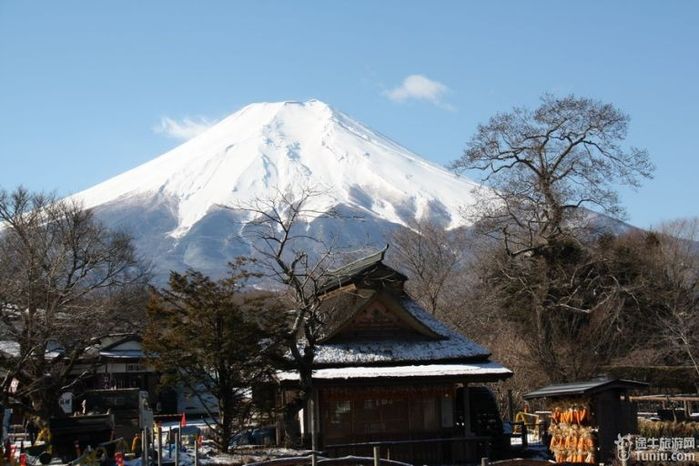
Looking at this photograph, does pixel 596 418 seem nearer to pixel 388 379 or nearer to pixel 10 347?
pixel 388 379

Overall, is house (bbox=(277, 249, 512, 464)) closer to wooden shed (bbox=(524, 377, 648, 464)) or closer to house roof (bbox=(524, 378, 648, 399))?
house roof (bbox=(524, 378, 648, 399))

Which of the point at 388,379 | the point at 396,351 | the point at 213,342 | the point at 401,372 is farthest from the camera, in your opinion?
the point at 396,351

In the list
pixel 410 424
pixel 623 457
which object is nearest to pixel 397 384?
pixel 410 424

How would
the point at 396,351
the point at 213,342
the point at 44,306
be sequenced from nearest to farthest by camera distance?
1. the point at 213,342
2. the point at 396,351
3. the point at 44,306

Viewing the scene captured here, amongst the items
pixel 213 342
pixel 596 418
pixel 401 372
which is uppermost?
pixel 213 342

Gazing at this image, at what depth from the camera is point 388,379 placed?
82.5 feet

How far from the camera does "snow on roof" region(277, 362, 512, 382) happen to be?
984 inches

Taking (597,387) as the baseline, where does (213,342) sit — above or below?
above

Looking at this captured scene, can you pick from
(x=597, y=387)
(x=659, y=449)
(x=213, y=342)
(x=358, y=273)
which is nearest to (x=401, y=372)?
(x=358, y=273)

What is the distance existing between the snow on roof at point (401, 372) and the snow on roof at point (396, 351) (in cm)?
35

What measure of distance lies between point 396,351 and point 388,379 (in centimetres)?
183

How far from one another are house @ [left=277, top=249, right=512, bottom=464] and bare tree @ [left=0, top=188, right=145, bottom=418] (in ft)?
31.8

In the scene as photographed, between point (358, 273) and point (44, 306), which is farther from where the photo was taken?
point (44, 306)

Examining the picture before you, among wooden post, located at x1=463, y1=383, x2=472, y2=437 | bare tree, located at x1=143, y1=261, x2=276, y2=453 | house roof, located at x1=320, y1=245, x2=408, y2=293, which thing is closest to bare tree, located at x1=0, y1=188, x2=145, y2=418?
bare tree, located at x1=143, y1=261, x2=276, y2=453
